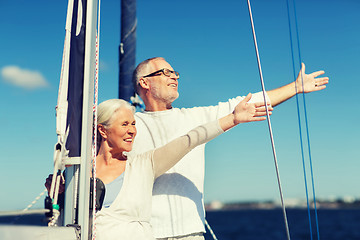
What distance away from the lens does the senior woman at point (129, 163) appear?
2.23 metres

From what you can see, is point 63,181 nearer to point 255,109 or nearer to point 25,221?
point 25,221

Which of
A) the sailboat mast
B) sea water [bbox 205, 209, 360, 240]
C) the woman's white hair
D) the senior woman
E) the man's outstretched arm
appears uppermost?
the sailboat mast

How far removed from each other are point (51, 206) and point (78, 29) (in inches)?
35.0

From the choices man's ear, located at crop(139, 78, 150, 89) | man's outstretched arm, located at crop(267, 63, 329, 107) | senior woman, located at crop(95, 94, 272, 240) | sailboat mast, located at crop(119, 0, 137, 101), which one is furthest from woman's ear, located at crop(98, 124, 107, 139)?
sailboat mast, located at crop(119, 0, 137, 101)

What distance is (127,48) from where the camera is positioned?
4477mm

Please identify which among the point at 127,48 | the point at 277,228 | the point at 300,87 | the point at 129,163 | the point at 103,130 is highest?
the point at 127,48

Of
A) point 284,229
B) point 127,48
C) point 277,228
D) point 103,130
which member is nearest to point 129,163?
point 103,130

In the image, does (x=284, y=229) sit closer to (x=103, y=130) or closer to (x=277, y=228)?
(x=277, y=228)

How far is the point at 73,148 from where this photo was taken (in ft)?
6.97

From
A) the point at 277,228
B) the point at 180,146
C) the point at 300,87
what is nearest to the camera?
the point at 180,146

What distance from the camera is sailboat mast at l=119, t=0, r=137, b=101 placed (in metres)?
4.32

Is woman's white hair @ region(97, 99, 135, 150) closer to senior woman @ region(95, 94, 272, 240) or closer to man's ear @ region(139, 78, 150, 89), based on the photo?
senior woman @ region(95, 94, 272, 240)

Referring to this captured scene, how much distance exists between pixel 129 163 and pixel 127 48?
2320mm

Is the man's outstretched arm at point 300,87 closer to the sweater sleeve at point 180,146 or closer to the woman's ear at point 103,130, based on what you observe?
the sweater sleeve at point 180,146
